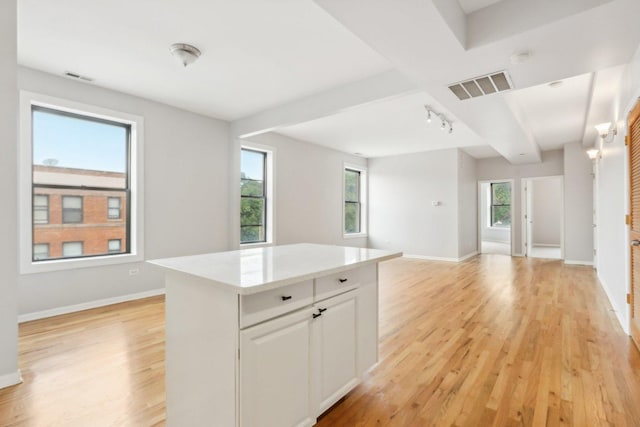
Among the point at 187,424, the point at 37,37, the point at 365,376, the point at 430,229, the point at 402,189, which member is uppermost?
the point at 37,37

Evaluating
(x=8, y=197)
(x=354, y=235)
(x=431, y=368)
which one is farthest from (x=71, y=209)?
(x=354, y=235)

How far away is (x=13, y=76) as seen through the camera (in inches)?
82.9

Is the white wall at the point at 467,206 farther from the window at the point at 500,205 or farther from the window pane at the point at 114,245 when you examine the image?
the window pane at the point at 114,245

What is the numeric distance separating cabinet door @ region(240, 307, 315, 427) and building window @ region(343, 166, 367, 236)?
656 cm

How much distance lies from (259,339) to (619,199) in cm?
409

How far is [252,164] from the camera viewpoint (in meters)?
Answer: 5.82

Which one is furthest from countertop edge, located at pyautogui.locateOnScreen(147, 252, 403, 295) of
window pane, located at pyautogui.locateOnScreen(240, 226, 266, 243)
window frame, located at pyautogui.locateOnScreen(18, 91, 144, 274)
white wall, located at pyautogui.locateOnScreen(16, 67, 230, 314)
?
window pane, located at pyautogui.locateOnScreen(240, 226, 266, 243)

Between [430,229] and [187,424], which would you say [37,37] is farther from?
[430,229]

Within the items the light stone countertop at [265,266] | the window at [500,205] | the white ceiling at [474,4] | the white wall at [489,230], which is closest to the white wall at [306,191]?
the light stone countertop at [265,266]

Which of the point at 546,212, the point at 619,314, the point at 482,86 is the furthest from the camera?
the point at 546,212

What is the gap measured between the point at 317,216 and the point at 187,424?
5.58m

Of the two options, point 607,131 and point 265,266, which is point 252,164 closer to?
point 265,266

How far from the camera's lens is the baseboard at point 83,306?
11.0 feet

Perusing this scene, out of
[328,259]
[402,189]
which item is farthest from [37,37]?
[402,189]
